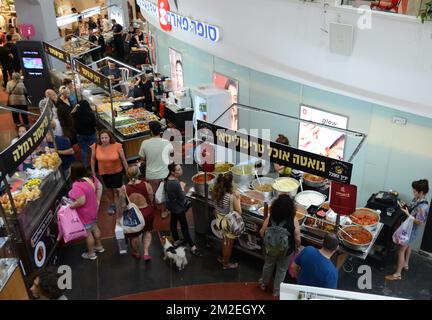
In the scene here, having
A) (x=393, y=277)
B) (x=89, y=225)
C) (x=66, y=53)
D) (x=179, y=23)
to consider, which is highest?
(x=179, y=23)

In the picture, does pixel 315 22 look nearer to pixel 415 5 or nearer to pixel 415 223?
pixel 415 5

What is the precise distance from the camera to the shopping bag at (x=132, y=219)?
6.49 m

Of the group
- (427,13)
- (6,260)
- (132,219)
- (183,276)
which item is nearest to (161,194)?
(132,219)

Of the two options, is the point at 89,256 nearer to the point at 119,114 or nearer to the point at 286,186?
the point at 286,186

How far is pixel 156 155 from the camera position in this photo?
25.8 ft

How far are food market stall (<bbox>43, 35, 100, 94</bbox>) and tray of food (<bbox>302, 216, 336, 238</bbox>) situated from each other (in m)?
7.25

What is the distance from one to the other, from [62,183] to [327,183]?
4757 mm

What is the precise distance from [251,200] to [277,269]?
4.07ft

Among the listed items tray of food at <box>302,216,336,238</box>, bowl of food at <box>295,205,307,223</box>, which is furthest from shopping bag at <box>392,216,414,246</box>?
bowl of food at <box>295,205,307,223</box>

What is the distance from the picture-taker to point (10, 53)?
15609 mm

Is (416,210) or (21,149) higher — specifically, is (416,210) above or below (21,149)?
below

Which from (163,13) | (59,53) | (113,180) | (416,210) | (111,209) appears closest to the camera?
(416,210)

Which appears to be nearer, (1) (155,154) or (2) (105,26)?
(1) (155,154)

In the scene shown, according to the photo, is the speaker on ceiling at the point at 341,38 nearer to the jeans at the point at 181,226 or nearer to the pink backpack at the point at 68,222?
the jeans at the point at 181,226
